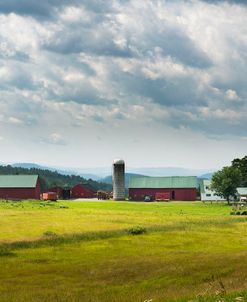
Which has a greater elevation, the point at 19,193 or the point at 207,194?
the point at 19,193

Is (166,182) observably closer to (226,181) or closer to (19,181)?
(226,181)

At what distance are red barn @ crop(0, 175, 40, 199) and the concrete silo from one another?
25712 millimetres

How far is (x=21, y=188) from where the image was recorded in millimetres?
170250

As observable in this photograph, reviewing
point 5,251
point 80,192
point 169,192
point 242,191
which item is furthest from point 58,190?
point 5,251

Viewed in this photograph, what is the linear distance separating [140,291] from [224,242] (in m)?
27.3

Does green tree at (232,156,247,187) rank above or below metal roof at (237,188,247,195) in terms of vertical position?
above

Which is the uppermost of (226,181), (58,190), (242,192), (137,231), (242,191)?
(226,181)

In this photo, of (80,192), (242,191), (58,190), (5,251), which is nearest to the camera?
(5,251)

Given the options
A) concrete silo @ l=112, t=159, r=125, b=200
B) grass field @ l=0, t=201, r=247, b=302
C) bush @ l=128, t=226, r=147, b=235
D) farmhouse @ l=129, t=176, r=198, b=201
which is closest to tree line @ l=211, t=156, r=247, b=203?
farmhouse @ l=129, t=176, r=198, b=201

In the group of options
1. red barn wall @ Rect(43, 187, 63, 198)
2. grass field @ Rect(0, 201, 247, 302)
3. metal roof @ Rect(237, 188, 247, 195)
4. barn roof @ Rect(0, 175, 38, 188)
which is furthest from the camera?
red barn wall @ Rect(43, 187, 63, 198)

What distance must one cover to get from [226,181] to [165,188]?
44.0 m

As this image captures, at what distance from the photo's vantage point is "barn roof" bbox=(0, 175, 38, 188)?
170 metres

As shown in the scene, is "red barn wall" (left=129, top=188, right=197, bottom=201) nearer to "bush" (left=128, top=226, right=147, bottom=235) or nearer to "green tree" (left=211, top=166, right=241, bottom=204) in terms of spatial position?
"green tree" (left=211, top=166, right=241, bottom=204)

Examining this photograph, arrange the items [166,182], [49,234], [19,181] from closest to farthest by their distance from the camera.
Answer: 1. [49,234]
2. [19,181]
3. [166,182]
